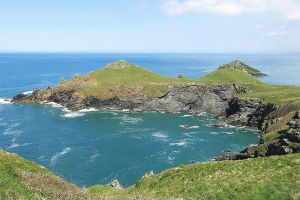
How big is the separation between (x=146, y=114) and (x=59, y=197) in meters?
128

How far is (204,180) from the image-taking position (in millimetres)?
37938

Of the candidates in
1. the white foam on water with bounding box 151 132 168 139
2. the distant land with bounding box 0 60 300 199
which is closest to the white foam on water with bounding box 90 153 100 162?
the white foam on water with bounding box 151 132 168 139

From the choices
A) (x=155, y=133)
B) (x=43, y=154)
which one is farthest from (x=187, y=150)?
(x=43, y=154)

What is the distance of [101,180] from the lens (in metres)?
77.3

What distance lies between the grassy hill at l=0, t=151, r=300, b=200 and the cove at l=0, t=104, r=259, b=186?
36.9 m

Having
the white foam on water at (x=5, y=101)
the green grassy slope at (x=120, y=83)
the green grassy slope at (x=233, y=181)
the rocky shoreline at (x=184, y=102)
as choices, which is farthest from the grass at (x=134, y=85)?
the green grassy slope at (x=233, y=181)

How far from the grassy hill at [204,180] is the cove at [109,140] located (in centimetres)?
3688

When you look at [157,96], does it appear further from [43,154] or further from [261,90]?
[43,154]

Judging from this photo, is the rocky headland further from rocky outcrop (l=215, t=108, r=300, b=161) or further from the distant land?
rocky outcrop (l=215, t=108, r=300, b=161)

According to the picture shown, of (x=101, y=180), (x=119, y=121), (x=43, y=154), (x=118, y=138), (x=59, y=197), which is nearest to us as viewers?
(x=59, y=197)

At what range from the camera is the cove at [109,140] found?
85.8 meters

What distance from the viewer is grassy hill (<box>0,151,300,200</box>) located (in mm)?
24875

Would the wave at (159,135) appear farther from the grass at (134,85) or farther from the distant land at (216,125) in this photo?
the grass at (134,85)

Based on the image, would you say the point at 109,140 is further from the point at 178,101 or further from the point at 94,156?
the point at 178,101
